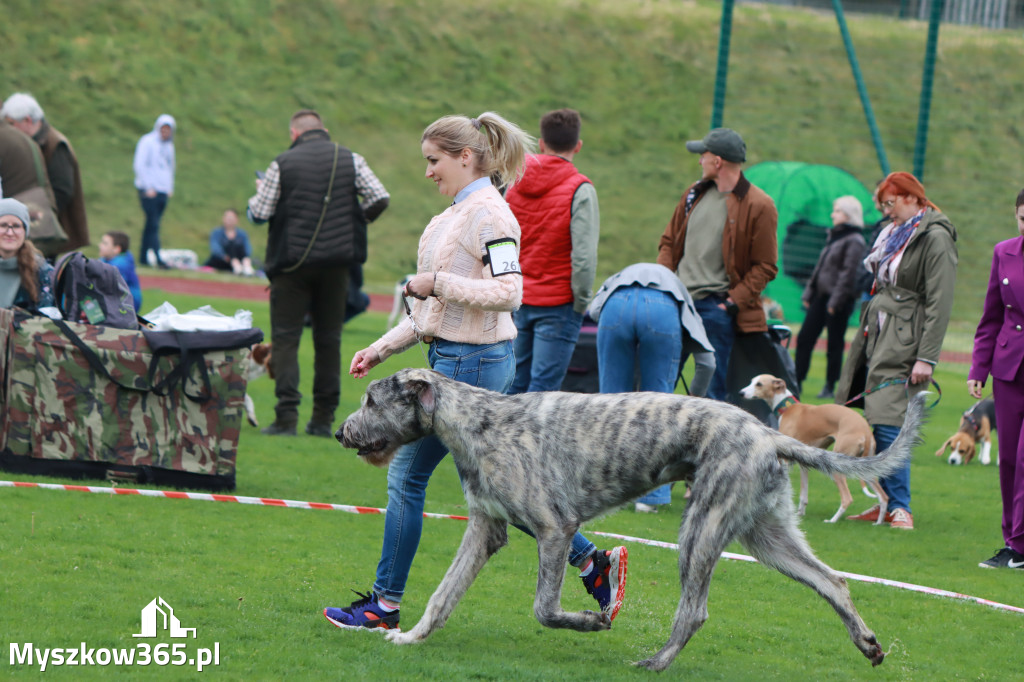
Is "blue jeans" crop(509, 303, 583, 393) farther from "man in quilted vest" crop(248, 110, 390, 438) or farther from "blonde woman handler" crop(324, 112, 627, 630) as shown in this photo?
"blonde woman handler" crop(324, 112, 627, 630)

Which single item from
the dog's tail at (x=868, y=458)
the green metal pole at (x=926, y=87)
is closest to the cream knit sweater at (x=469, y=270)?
the dog's tail at (x=868, y=458)

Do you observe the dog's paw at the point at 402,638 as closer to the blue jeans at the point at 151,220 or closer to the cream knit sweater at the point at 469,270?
the cream knit sweater at the point at 469,270

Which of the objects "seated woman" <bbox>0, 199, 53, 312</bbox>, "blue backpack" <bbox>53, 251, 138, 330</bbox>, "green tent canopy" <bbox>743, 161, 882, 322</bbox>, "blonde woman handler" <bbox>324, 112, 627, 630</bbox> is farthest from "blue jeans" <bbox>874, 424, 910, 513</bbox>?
"green tent canopy" <bbox>743, 161, 882, 322</bbox>

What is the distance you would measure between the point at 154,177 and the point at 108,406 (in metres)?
15.4

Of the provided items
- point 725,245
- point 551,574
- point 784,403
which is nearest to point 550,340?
point 725,245

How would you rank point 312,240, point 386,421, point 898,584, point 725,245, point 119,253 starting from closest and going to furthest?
1. point 386,421
2. point 898,584
3. point 725,245
4. point 312,240
5. point 119,253

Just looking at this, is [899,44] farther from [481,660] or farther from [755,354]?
[481,660]

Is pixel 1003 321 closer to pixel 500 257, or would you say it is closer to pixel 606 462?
pixel 606 462

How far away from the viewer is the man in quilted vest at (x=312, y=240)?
8.97 meters

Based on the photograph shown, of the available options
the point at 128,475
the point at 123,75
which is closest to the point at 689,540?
the point at 128,475

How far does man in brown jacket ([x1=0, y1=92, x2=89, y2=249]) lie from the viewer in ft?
32.7

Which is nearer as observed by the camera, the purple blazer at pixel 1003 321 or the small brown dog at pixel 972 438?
the purple blazer at pixel 1003 321

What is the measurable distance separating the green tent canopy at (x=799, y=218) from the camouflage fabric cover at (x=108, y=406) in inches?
615

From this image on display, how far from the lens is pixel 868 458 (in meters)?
4.50
